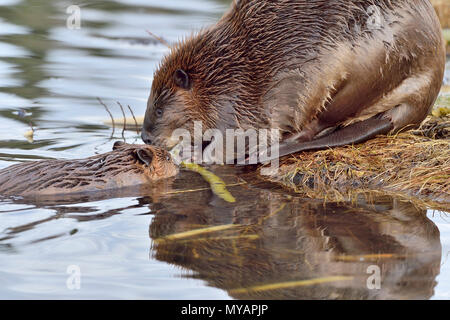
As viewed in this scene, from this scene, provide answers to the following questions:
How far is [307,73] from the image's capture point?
489 cm

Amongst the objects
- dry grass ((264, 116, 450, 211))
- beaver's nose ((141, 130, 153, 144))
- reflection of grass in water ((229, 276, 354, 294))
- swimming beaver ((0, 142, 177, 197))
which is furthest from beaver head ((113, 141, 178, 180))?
reflection of grass in water ((229, 276, 354, 294))

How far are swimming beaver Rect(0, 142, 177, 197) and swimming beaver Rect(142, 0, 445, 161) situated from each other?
1.53 feet

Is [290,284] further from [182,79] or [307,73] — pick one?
[182,79]

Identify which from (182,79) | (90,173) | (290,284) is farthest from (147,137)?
(290,284)

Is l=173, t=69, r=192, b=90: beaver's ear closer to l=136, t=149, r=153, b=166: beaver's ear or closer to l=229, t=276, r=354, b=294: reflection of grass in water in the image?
l=136, t=149, r=153, b=166: beaver's ear

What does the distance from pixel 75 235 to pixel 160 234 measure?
397 millimetres

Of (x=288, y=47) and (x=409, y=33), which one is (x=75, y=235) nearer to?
(x=288, y=47)

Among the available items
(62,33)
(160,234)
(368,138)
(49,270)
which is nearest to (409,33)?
(368,138)

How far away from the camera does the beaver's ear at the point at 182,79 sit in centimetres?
514

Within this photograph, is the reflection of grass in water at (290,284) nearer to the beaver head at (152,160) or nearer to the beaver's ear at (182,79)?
the beaver head at (152,160)

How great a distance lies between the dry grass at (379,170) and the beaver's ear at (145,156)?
2.55 feet

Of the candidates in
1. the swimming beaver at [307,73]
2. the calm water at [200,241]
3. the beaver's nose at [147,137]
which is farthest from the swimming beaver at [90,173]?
the swimming beaver at [307,73]

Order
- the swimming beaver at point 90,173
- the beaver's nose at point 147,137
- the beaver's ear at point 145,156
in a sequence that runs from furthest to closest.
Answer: the beaver's nose at point 147,137 → the beaver's ear at point 145,156 → the swimming beaver at point 90,173

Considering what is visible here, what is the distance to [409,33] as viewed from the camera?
16.0 feet
